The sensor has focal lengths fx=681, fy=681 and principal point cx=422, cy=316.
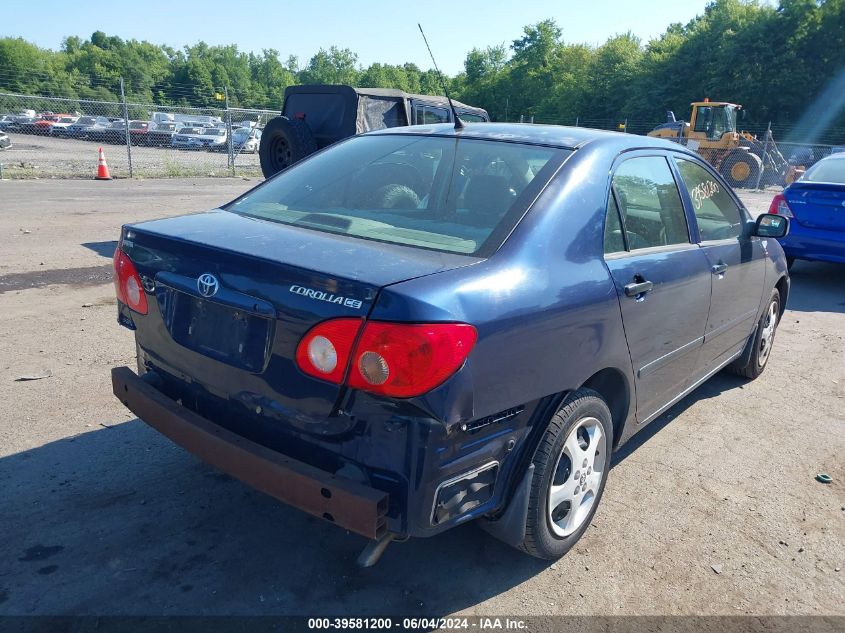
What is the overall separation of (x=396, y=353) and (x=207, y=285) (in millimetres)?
819

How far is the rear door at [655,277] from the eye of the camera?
298cm

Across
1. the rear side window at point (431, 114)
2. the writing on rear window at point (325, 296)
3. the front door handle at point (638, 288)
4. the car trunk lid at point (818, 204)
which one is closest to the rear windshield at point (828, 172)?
the car trunk lid at point (818, 204)

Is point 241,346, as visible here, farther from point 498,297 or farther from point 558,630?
point 558,630

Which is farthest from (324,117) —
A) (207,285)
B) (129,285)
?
(207,285)

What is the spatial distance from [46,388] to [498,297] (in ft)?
10.6

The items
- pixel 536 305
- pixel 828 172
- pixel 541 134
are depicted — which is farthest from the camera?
pixel 828 172

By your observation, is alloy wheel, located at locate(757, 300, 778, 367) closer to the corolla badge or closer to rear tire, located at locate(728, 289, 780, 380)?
rear tire, located at locate(728, 289, 780, 380)

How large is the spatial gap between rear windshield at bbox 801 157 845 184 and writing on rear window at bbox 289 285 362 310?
8.03 m

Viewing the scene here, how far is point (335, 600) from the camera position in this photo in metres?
2.54

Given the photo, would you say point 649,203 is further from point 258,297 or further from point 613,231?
point 258,297

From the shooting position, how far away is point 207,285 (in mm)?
2434

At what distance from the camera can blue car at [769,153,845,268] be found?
7.93 meters

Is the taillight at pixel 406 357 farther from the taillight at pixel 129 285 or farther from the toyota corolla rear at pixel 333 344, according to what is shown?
the taillight at pixel 129 285

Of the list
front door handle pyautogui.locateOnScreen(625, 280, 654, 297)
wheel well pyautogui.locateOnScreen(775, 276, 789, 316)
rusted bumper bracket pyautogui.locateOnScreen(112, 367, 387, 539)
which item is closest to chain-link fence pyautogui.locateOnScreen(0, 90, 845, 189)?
wheel well pyautogui.locateOnScreen(775, 276, 789, 316)
